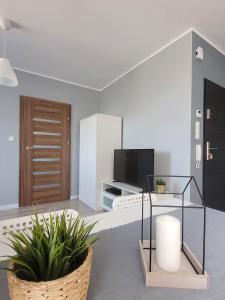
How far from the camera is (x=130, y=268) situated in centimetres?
55

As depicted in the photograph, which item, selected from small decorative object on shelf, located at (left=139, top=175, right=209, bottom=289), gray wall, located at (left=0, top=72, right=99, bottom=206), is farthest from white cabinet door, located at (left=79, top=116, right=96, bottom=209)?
small decorative object on shelf, located at (left=139, top=175, right=209, bottom=289)

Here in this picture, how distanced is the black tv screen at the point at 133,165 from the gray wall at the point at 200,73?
0.55 m

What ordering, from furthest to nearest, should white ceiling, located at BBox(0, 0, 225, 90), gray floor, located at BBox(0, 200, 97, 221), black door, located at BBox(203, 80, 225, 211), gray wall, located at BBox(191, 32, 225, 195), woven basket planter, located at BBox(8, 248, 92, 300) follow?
gray floor, located at BBox(0, 200, 97, 221) < black door, located at BBox(203, 80, 225, 211) < gray wall, located at BBox(191, 32, 225, 195) < white ceiling, located at BBox(0, 0, 225, 90) < woven basket planter, located at BBox(8, 248, 92, 300)

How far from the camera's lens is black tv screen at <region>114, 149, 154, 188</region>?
2447mm

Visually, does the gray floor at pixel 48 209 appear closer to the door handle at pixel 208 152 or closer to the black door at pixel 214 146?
the black door at pixel 214 146

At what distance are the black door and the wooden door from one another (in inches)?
101

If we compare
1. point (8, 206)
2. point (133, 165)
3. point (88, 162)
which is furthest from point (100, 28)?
point (8, 206)

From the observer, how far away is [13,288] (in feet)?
1.14

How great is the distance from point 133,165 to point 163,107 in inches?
36.7

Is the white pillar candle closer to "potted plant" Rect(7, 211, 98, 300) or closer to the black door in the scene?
"potted plant" Rect(7, 211, 98, 300)

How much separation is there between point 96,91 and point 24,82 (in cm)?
151

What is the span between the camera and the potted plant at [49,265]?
0.34 meters

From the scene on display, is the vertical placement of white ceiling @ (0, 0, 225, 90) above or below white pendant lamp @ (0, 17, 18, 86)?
above

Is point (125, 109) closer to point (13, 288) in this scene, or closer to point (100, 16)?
point (100, 16)
